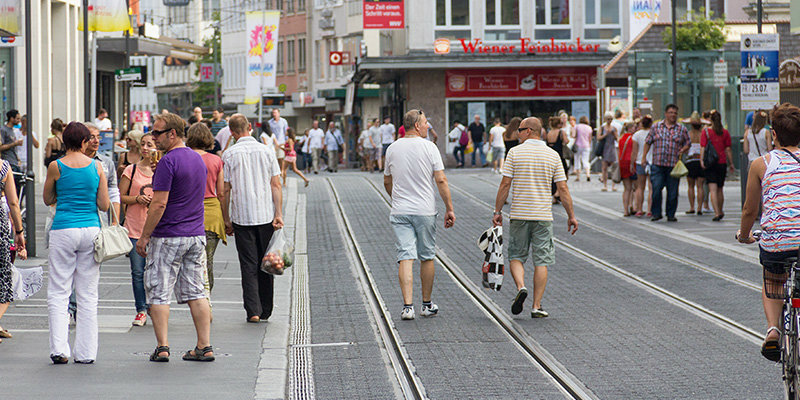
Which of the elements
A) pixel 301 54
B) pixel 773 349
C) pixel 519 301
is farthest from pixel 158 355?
pixel 301 54

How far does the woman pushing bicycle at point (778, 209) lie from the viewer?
7.32m

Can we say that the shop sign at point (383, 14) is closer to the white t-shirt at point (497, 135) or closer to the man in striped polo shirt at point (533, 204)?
the white t-shirt at point (497, 135)

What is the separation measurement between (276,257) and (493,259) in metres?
2.00

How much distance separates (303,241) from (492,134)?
1861 centimetres

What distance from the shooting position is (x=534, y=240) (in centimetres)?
1191

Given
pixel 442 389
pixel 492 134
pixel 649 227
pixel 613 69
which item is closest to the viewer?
pixel 442 389

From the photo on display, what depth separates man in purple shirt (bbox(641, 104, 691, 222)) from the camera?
2177 cm

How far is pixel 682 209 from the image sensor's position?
2511 centimetres

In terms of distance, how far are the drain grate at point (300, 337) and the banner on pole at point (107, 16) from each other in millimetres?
9411

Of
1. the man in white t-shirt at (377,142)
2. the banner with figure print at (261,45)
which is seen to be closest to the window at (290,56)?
the man in white t-shirt at (377,142)

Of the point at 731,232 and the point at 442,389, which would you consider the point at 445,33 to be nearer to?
the point at 731,232

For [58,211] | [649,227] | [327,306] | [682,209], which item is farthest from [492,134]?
[58,211]

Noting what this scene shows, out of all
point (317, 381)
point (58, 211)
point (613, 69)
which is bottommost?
point (317, 381)

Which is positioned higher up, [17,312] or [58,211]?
[58,211]
